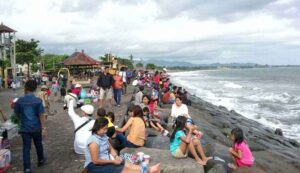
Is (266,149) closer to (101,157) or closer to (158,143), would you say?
A: (158,143)

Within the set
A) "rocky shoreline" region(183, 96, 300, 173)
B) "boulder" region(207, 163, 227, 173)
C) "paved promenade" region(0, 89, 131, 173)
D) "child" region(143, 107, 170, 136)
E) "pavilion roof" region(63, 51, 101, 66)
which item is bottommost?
"rocky shoreline" region(183, 96, 300, 173)

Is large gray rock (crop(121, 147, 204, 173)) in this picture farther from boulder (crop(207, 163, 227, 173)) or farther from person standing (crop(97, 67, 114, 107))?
person standing (crop(97, 67, 114, 107))

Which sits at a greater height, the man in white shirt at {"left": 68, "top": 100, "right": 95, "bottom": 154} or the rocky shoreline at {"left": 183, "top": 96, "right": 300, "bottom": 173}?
the man in white shirt at {"left": 68, "top": 100, "right": 95, "bottom": 154}

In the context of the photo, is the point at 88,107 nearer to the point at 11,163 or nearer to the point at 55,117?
the point at 11,163

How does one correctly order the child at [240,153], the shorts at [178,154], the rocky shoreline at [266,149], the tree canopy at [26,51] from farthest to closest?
the tree canopy at [26,51], the rocky shoreline at [266,149], the child at [240,153], the shorts at [178,154]

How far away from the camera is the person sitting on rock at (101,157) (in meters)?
5.28

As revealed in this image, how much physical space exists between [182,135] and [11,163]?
344 centimetres

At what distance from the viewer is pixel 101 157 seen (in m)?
5.46

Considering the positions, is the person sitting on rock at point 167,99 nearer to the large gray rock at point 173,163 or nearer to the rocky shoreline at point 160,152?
the rocky shoreline at point 160,152

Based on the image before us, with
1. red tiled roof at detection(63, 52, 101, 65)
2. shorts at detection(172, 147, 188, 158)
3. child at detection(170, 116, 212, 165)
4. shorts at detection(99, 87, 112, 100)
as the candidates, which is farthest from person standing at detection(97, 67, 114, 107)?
red tiled roof at detection(63, 52, 101, 65)

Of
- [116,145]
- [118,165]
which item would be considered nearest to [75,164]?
[116,145]

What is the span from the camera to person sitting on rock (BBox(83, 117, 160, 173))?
528 cm

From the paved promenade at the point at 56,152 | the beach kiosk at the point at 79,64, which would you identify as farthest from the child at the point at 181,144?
the beach kiosk at the point at 79,64

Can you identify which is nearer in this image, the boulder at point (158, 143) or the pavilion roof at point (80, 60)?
the boulder at point (158, 143)
